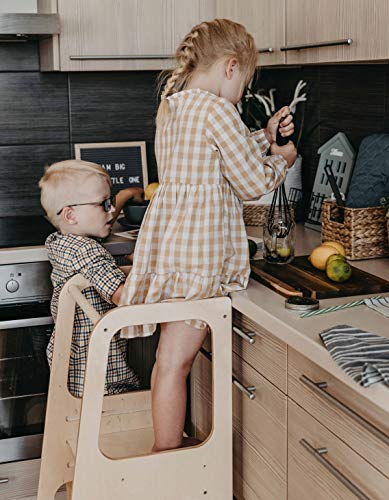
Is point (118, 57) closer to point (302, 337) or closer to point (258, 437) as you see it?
point (258, 437)

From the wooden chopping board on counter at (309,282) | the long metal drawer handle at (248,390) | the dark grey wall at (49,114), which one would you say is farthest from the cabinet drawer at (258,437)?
the dark grey wall at (49,114)

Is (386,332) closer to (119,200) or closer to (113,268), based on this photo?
(113,268)

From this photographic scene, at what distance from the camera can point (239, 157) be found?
2.00 m

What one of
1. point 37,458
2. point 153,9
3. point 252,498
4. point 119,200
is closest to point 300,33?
point 153,9

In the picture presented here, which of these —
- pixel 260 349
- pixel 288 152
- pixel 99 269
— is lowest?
pixel 260 349

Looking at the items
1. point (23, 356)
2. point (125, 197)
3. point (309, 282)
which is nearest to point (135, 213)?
point (125, 197)

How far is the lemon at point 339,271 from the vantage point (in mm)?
1975

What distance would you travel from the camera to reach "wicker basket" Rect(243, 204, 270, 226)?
279 centimetres

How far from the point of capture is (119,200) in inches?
114

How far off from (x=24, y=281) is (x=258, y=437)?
3.10 feet

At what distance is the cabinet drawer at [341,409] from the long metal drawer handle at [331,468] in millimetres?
64

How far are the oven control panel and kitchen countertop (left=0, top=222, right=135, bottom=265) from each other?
2cm

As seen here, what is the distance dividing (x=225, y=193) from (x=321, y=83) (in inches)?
36.7

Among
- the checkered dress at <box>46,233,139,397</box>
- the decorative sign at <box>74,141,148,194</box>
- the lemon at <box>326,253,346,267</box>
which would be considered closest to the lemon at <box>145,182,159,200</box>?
the decorative sign at <box>74,141,148,194</box>
